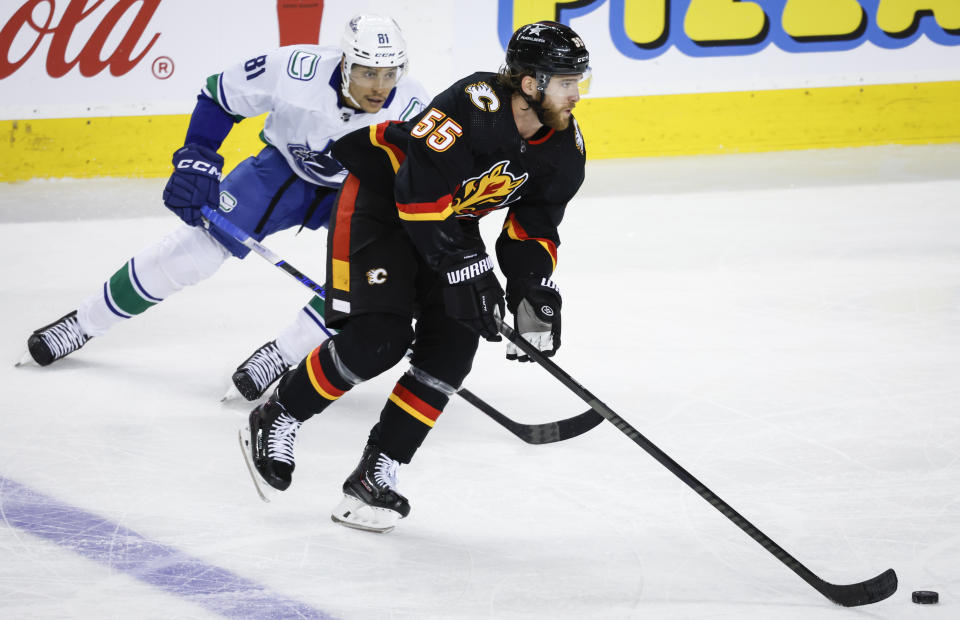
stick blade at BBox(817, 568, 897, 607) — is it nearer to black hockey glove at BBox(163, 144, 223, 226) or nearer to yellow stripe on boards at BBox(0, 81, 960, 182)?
black hockey glove at BBox(163, 144, 223, 226)

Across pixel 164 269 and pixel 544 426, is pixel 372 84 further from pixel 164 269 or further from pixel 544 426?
pixel 544 426

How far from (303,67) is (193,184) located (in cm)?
41

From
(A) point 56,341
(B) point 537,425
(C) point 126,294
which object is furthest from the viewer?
(A) point 56,341

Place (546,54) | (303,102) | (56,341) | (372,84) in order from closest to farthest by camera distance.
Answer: (546,54) < (372,84) < (303,102) < (56,341)

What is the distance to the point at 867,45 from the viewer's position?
616cm

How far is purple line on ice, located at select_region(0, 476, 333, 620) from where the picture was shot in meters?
1.78

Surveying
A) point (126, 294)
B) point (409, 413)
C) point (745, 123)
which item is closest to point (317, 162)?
point (126, 294)

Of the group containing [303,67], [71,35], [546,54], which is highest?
[546,54]

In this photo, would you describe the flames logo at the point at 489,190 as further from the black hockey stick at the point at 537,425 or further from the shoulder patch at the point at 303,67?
the shoulder patch at the point at 303,67

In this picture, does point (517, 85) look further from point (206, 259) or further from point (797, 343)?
point (797, 343)

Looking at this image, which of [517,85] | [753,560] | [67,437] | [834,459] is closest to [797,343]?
[834,459]

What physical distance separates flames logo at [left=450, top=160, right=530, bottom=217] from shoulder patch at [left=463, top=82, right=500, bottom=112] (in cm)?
11

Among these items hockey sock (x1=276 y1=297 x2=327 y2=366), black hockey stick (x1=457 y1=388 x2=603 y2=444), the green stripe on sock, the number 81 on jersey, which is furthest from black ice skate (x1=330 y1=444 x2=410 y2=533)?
the green stripe on sock

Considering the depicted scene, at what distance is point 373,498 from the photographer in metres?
2.05
